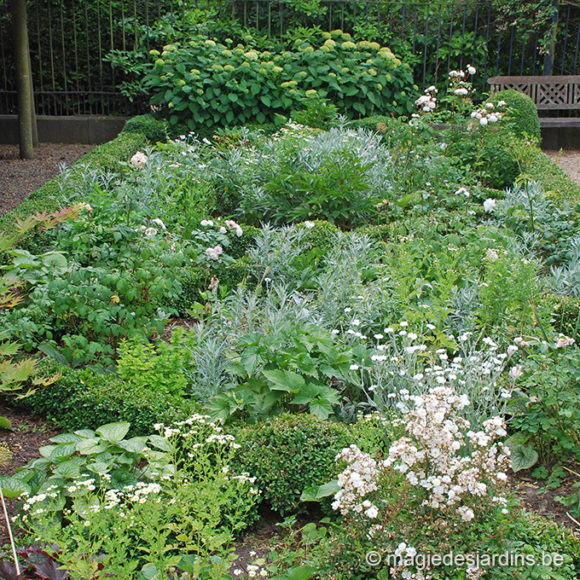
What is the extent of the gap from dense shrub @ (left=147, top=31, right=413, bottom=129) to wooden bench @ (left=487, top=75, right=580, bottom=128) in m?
1.85

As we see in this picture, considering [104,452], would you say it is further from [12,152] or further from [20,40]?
[12,152]

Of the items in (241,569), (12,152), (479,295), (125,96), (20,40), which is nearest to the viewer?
(241,569)

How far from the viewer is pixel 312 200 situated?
6168mm

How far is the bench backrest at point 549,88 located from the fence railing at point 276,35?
54 cm

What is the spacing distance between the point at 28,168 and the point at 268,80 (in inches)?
143

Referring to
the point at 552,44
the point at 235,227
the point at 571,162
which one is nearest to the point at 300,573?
the point at 235,227

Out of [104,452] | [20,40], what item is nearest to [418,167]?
[104,452]

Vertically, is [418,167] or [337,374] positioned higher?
[418,167]

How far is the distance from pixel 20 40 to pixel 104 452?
7.49 m

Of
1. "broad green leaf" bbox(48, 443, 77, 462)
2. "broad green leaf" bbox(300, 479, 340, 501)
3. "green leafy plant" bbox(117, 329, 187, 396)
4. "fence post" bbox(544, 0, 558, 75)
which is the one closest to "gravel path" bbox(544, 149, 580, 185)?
"fence post" bbox(544, 0, 558, 75)

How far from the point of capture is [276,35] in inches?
453

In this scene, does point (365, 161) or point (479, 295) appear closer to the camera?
point (479, 295)

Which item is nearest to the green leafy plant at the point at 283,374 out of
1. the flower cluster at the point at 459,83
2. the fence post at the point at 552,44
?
the flower cluster at the point at 459,83

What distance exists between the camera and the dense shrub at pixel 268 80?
9.67m
